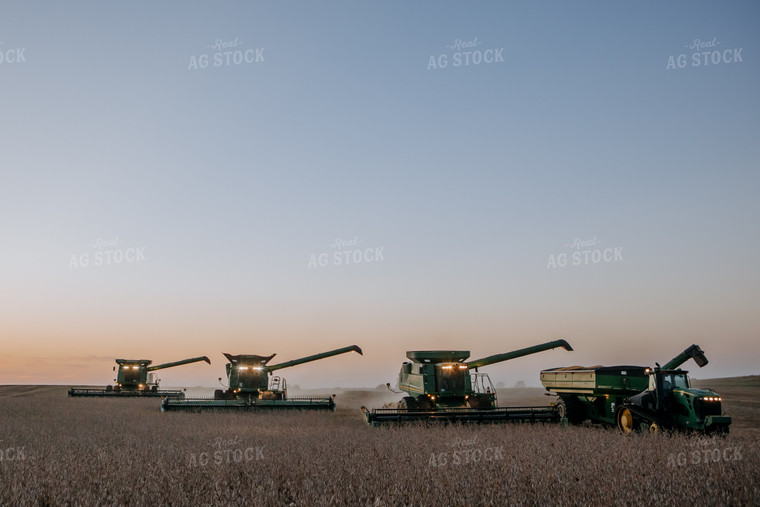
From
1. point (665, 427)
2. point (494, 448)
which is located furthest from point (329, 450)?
point (665, 427)

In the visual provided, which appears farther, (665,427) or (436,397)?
(436,397)

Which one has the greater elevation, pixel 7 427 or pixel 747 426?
pixel 7 427

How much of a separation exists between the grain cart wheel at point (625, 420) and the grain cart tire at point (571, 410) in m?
2.00

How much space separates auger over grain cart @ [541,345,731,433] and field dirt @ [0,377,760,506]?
190 centimetres

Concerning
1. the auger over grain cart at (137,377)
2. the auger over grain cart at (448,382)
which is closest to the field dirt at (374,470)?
the auger over grain cart at (448,382)

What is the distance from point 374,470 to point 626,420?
11.0 m

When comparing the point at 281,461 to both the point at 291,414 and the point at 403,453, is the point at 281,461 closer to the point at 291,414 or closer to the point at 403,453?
the point at 403,453

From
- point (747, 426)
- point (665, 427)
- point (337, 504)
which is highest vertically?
point (337, 504)

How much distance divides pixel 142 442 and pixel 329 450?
15.7 ft

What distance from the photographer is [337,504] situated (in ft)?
18.8

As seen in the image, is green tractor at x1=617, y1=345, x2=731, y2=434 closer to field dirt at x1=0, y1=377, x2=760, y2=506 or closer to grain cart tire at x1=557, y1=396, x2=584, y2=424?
field dirt at x1=0, y1=377, x2=760, y2=506

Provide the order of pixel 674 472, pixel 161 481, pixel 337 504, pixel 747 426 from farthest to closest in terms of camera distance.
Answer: pixel 747 426, pixel 674 472, pixel 161 481, pixel 337 504

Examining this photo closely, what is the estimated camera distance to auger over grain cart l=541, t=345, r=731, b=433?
13484 mm

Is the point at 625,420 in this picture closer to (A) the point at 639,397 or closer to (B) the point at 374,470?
(A) the point at 639,397
